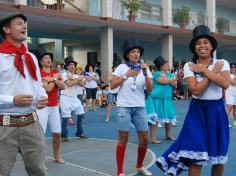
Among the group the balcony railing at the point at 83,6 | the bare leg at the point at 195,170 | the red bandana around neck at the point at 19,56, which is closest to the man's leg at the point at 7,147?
the red bandana around neck at the point at 19,56

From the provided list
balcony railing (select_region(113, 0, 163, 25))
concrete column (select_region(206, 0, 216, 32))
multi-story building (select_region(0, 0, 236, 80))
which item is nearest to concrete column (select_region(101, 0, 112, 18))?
multi-story building (select_region(0, 0, 236, 80))

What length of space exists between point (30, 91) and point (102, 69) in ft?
53.3

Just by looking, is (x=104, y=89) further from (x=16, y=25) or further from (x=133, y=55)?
(x=16, y=25)

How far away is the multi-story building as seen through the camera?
679 inches

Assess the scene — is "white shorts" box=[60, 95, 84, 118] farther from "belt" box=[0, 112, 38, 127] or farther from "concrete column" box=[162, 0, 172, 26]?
"concrete column" box=[162, 0, 172, 26]

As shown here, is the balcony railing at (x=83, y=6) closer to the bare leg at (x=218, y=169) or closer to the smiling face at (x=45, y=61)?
the smiling face at (x=45, y=61)

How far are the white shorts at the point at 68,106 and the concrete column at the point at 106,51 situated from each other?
10.7 metres

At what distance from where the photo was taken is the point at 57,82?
623 centimetres

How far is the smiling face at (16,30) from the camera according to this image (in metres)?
3.45

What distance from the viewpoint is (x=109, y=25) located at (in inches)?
745

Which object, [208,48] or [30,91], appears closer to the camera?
[30,91]

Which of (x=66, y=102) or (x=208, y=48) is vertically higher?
(x=208, y=48)

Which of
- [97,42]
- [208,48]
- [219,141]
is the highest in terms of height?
[97,42]

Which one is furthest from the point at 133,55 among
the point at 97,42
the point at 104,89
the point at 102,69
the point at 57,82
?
the point at 97,42
